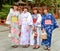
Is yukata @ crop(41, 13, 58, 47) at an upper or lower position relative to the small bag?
upper

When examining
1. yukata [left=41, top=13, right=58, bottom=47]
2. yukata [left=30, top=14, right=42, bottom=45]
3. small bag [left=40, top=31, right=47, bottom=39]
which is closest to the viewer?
small bag [left=40, top=31, right=47, bottom=39]

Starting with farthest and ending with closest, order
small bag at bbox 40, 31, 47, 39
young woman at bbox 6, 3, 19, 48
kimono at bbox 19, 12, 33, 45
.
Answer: young woman at bbox 6, 3, 19, 48
kimono at bbox 19, 12, 33, 45
small bag at bbox 40, 31, 47, 39

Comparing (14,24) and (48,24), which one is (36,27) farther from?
(14,24)

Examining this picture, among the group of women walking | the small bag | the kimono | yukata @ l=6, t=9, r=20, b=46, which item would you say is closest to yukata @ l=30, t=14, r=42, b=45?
the group of women walking

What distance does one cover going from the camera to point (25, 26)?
977 cm

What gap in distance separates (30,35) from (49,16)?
1.16 metres

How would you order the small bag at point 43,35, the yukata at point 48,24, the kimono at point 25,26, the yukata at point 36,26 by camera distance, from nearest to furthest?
the small bag at point 43,35, the yukata at point 48,24, the yukata at point 36,26, the kimono at point 25,26

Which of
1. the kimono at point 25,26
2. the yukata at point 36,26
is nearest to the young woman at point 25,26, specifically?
the kimono at point 25,26

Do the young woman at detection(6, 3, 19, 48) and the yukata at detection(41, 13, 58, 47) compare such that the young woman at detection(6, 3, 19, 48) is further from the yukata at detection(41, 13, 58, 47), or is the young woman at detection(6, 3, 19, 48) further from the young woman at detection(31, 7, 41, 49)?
the yukata at detection(41, 13, 58, 47)

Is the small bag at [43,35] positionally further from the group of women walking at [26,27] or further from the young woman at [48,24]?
the group of women walking at [26,27]

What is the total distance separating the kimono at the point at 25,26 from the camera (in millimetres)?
9694

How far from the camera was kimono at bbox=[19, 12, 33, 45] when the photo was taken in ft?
31.8

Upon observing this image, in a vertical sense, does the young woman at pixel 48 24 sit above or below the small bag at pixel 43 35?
above

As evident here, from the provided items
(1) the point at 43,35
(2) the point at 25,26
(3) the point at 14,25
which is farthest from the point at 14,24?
(1) the point at 43,35
